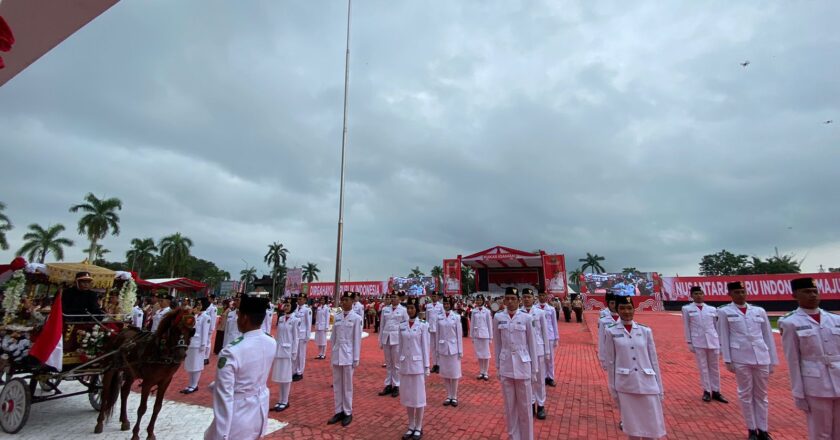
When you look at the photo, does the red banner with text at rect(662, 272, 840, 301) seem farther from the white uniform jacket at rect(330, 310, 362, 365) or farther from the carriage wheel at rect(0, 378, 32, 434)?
the carriage wheel at rect(0, 378, 32, 434)

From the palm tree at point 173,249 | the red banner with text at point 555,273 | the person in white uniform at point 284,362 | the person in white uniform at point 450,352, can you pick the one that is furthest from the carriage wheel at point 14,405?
the palm tree at point 173,249

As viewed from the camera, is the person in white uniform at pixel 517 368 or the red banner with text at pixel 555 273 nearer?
the person in white uniform at pixel 517 368

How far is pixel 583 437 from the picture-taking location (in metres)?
5.27

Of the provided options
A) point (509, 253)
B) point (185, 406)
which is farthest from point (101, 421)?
point (509, 253)

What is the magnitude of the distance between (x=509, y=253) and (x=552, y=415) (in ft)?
84.7

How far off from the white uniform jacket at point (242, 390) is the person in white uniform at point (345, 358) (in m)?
3.23

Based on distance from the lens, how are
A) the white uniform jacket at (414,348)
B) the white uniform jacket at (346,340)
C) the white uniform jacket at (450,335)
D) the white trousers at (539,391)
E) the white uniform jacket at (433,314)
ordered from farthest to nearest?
1. the white uniform jacket at (433,314)
2. the white uniform jacket at (450,335)
3. the white trousers at (539,391)
4. the white uniform jacket at (346,340)
5. the white uniform jacket at (414,348)

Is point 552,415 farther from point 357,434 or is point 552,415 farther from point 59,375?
point 59,375

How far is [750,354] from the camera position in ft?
17.6

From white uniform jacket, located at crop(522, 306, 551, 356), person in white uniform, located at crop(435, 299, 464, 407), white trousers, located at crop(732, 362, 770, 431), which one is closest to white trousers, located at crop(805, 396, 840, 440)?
white trousers, located at crop(732, 362, 770, 431)

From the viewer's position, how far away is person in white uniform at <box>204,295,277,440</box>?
2611 millimetres

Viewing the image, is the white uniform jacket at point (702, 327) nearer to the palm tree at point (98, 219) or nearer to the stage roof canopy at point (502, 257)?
the stage roof canopy at point (502, 257)

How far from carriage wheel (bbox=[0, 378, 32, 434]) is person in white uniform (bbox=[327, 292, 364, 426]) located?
4.24 meters

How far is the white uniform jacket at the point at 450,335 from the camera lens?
7.56 m
